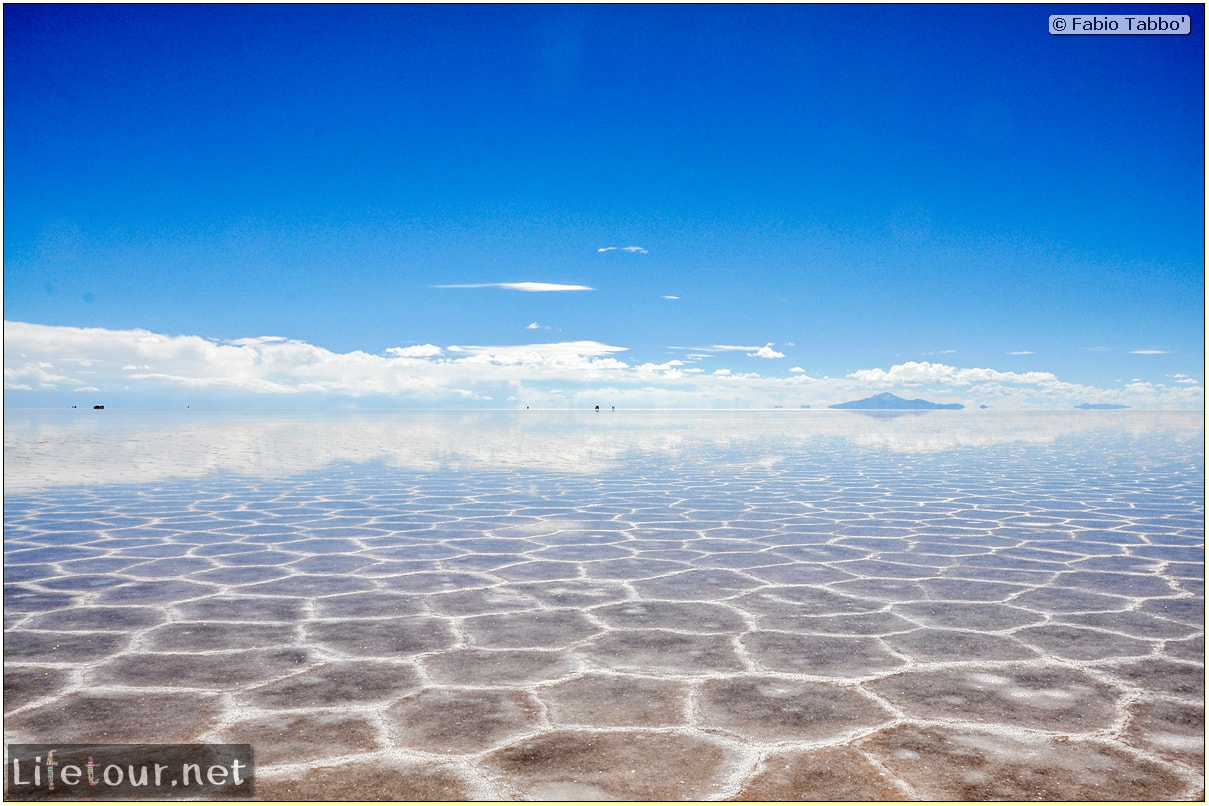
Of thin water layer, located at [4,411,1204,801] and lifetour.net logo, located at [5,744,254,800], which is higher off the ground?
thin water layer, located at [4,411,1204,801]

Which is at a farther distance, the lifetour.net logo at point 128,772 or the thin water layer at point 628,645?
the thin water layer at point 628,645

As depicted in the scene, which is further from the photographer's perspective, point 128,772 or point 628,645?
point 628,645

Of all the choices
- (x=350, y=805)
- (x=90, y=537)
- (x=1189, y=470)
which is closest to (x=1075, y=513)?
(x=1189, y=470)

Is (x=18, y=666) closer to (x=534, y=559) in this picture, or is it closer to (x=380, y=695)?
(x=380, y=695)

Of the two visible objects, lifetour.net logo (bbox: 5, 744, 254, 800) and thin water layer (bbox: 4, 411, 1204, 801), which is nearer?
lifetour.net logo (bbox: 5, 744, 254, 800)
